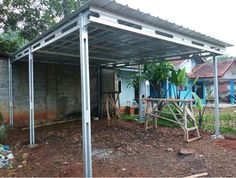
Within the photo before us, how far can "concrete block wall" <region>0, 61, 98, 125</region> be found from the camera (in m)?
8.93

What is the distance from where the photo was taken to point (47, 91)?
10.0 m

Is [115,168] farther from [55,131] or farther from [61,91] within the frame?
[61,91]

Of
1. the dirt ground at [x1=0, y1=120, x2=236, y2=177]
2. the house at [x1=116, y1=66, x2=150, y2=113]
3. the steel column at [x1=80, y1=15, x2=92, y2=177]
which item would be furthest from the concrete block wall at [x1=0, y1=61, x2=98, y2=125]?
the steel column at [x1=80, y1=15, x2=92, y2=177]

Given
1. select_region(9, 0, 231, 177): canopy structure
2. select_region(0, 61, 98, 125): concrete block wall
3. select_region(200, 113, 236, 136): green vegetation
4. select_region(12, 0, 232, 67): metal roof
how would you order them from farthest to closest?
select_region(0, 61, 98, 125): concrete block wall
select_region(200, 113, 236, 136): green vegetation
select_region(12, 0, 232, 67): metal roof
select_region(9, 0, 231, 177): canopy structure

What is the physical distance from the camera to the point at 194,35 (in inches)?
233

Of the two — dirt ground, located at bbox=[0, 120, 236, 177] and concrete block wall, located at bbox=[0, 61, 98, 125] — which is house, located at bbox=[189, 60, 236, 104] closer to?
concrete block wall, located at bbox=[0, 61, 98, 125]

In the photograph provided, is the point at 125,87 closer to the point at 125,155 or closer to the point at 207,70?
the point at 125,155

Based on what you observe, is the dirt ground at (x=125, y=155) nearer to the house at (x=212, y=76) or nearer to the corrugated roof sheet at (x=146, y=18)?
the corrugated roof sheet at (x=146, y=18)

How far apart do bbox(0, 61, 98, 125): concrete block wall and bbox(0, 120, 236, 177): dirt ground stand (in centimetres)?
151

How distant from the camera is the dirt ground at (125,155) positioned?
4.37 meters

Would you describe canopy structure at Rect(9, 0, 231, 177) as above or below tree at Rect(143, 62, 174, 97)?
above

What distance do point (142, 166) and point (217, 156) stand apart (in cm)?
201

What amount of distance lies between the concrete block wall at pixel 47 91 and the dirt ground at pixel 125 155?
151cm

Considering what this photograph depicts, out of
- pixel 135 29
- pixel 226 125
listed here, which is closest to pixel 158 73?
pixel 226 125
